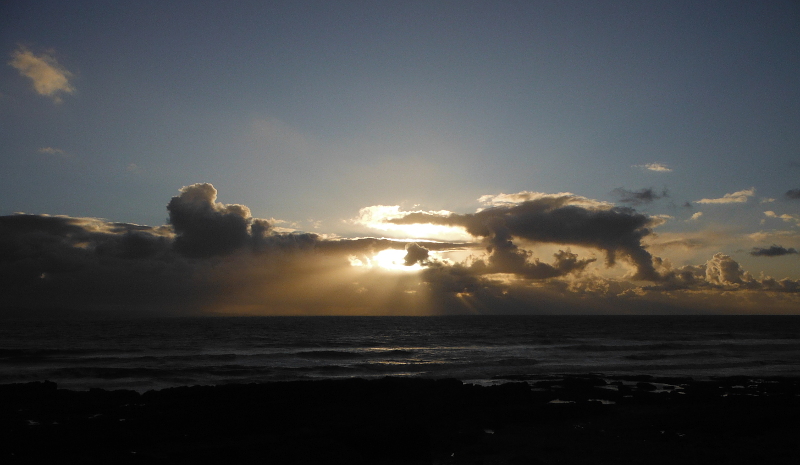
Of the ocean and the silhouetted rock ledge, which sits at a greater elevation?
the silhouetted rock ledge

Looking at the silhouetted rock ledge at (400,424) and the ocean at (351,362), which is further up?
the silhouetted rock ledge at (400,424)

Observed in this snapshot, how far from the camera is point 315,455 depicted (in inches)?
580

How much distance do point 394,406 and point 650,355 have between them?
3738 centimetres

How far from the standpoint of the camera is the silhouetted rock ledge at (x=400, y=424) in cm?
1495

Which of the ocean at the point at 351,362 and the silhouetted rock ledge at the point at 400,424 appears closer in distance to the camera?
the silhouetted rock ledge at the point at 400,424

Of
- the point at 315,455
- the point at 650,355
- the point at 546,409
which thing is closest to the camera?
the point at 315,455

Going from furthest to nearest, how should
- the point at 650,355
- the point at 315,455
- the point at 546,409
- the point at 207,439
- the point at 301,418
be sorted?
the point at 650,355 < the point at 546,409 < the point at 301,418 < the point at 207,439 < the point at 315,455

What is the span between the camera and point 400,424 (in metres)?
17.9

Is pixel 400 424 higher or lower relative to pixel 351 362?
higher

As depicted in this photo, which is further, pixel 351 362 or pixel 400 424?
pixel 351 362

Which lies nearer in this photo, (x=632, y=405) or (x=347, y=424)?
(x=347, y=424)

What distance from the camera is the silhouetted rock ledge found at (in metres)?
14.9

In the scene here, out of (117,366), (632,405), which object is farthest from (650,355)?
(117,366)

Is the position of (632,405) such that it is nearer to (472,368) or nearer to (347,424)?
(347,424)
